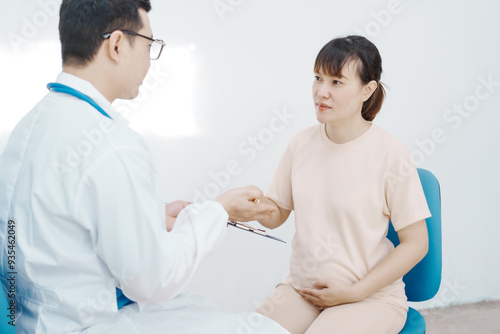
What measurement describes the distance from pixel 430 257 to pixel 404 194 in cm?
24

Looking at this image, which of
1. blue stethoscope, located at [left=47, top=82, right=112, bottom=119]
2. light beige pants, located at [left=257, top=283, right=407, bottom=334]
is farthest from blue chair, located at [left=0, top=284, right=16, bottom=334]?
light beige pants, located at [left=257, top=283, right=407, bottom=334]

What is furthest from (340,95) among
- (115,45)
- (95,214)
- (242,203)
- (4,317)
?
(4,317)

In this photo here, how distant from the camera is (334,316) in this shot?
1.37 metres

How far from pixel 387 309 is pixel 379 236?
194 millimetres

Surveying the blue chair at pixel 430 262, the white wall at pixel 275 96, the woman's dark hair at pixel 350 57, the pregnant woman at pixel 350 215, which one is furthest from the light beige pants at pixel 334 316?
the white wall at pixel 275 96

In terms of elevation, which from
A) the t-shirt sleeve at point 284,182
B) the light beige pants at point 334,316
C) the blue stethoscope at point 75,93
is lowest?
the light beige pants at point 334,316

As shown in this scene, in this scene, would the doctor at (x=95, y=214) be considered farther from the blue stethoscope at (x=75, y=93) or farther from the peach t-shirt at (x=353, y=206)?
the peach t-shirt at (x=353, y=206)

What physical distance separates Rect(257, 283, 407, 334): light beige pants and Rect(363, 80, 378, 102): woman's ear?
576 mm

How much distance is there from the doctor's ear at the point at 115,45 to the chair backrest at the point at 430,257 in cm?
93

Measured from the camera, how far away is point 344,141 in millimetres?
1530

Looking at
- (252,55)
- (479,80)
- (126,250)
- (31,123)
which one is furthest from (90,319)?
(479,80)

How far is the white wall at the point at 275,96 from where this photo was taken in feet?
7.59

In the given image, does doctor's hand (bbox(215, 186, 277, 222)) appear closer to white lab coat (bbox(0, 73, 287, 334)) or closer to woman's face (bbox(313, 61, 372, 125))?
white lab coat (bbox(0, 73, 287, 334))

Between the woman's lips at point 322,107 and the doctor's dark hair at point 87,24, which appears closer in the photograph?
the doctor's dark hair at point 87,24
